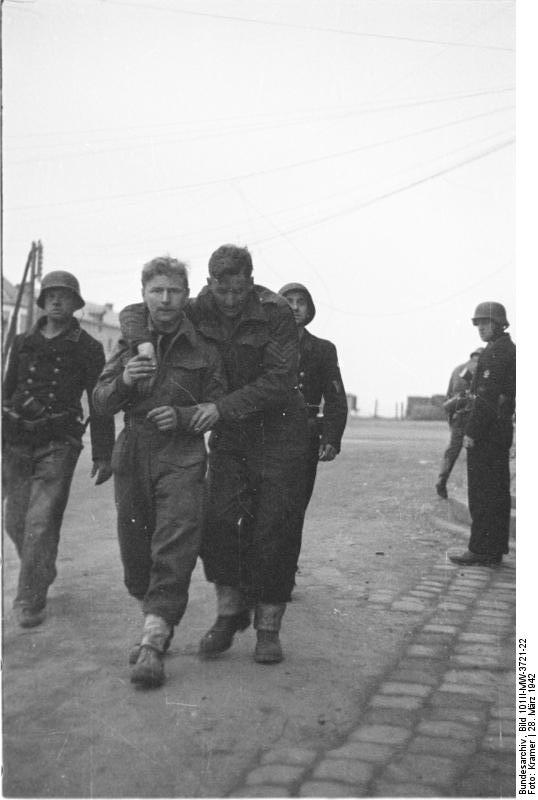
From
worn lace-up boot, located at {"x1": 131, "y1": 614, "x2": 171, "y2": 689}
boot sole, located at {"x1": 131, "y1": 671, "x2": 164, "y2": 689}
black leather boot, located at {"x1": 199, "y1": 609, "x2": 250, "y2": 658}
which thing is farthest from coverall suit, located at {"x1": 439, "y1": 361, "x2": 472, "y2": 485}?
boot sole, located at {"x1": 131, "y1": 671, "x2": 164, "y2": 689}

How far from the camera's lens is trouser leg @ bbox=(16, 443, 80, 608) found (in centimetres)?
434

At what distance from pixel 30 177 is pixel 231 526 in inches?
69.1

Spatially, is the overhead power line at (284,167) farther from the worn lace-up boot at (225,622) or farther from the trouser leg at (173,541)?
→ the worn lace-up boot at (225,622)

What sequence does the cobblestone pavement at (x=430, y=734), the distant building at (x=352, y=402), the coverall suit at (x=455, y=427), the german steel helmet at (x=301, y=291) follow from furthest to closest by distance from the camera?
the coverall suit at (x=455, y=427)
the distant building at (x=352, y=402)
the german steel helmet at (x=301, y=291)
the cobblestone pavement at (x=430, y=734)

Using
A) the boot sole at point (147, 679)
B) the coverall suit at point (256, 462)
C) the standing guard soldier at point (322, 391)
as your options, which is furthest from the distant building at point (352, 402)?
the boot sole at point (147, 679)

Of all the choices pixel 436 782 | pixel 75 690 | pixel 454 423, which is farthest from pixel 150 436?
pixel 454 423

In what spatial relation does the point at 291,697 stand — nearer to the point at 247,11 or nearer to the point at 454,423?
the point at 247,11

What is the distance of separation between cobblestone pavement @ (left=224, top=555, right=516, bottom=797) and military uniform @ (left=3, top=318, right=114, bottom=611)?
1855mm

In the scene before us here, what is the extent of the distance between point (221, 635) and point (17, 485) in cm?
143

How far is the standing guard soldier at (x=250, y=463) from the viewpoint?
3809 millimetres

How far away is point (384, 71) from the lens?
4230mm

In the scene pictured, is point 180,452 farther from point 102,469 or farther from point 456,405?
point 456,405

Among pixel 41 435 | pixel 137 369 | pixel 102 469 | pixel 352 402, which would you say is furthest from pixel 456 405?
pixel 137 369

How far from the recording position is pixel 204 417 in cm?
355
